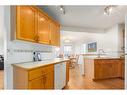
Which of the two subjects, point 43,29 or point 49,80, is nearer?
point 49,80

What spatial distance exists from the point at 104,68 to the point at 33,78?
3.19 m

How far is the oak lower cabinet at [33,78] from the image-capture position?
172cm

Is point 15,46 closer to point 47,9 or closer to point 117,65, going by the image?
point 47,9

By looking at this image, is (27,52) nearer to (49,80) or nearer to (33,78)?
(49,80)

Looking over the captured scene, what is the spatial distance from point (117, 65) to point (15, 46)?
3.91 metres

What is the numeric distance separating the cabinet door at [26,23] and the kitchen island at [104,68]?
8.71 ft

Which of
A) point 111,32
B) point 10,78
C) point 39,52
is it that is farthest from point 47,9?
point 111,32

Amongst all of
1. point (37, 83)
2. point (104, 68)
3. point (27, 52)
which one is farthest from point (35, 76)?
point (104, 68)

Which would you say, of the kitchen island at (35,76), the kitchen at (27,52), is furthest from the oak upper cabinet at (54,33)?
the kitchen island at (35,76)

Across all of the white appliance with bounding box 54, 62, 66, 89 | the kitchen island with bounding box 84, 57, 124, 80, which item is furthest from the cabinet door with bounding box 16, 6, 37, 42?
the kitchen island with bounding box 84, 57, 124, 80

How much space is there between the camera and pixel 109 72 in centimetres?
433

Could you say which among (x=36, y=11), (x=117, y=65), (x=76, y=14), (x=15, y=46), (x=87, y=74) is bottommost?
(x=87, y=74)

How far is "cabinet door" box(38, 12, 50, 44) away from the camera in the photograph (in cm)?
260

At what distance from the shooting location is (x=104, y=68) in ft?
13.9
